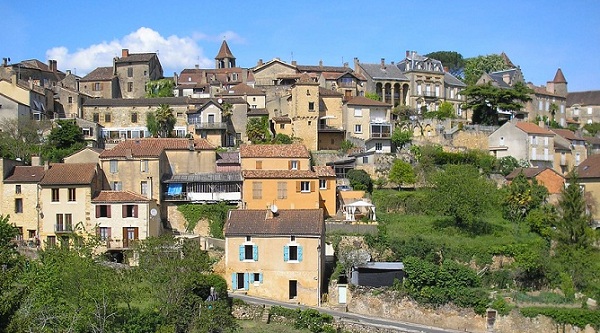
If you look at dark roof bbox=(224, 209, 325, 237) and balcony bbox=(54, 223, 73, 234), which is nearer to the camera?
dark roof bbox=(224, 209, 325, 237)

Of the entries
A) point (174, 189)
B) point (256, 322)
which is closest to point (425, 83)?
point (174, 189)

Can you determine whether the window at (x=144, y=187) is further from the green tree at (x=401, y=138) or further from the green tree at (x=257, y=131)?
the green tree at (x=401, y=138)

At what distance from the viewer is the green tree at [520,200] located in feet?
182

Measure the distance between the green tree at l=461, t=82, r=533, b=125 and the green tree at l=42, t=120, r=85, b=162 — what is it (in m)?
36.8

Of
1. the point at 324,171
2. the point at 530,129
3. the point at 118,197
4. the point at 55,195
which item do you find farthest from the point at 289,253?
the point at 530,129

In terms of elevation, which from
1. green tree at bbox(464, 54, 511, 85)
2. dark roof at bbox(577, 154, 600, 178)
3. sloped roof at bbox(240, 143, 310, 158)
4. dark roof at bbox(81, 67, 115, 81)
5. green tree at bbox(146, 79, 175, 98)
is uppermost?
green tree at bbox(464, 54, 511, 85)

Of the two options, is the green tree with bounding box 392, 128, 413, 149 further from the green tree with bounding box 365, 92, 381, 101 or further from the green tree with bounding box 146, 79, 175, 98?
the green tree with bounding box 146, 79, 175, 98

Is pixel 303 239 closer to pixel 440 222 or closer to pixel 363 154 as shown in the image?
pixel 440 222

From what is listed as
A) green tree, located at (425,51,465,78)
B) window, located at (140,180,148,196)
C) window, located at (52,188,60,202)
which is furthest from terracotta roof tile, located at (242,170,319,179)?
green tree, located at (425,51,465,78)

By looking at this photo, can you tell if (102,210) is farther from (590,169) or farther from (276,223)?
(590,169)

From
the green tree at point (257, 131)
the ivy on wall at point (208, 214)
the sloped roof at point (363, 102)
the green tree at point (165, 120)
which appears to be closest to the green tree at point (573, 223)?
the ivy on wall at point (208, 214)

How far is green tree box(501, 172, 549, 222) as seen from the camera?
55.4m

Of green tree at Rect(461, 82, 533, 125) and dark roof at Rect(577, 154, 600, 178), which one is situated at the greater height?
green tree at Rect(461, 82, 533, 125)

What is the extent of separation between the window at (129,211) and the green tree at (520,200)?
1041 inches
